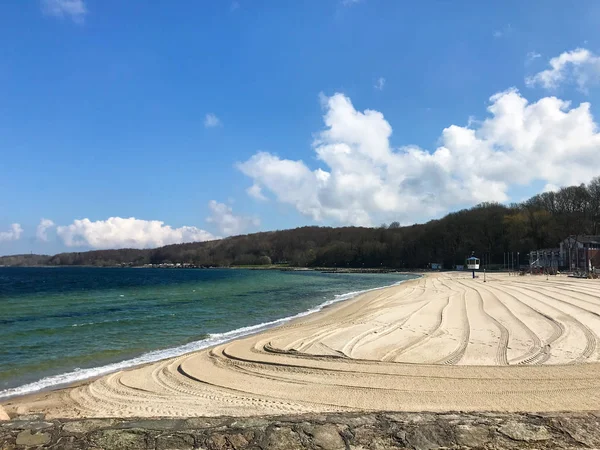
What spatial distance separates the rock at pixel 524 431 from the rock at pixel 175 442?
267 centimetres

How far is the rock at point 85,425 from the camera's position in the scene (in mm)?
3789

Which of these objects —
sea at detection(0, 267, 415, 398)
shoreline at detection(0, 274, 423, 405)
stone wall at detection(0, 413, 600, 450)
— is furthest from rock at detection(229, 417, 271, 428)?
sea at detection(0, 267, 415, 398)

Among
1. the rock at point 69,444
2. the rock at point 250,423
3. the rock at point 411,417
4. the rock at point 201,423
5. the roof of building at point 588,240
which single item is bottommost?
the rock at point 69,444

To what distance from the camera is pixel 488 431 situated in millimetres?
3686

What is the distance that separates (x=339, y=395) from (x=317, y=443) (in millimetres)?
5307

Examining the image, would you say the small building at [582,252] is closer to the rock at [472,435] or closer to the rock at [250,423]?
the rock at [472,435]

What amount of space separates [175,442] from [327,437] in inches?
51.0

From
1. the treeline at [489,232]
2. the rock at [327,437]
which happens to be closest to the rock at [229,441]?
the rock at [327,437]

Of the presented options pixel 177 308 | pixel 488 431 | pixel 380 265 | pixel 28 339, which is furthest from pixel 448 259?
pixel 488 431

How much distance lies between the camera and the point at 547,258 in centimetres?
8125

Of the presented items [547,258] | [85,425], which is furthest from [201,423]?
[547,258]

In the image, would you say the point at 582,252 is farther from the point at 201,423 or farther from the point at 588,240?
the point at 201,423

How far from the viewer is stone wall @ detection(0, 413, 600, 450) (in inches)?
141

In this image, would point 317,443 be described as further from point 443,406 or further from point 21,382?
point 21,382
